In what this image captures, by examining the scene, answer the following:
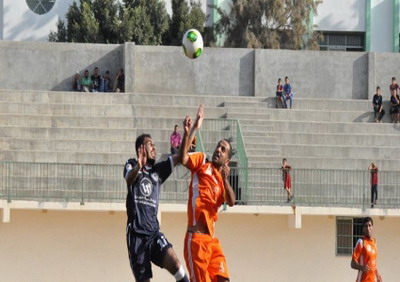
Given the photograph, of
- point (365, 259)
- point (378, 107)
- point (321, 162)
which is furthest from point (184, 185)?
point (378, 107)

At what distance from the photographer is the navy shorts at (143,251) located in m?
13.1

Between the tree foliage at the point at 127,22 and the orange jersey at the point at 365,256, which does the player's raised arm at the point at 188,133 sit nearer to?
the orange jersey at the point at 365,256

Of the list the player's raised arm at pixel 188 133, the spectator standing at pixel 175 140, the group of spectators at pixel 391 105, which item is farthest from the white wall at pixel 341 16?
the player's raised arm at pixel 188 133

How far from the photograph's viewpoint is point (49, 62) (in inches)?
1337

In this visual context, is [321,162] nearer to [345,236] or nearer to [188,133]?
[345,236]

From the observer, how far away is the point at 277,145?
29672 millimetres

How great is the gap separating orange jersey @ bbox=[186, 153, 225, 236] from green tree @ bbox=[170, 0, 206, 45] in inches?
1190

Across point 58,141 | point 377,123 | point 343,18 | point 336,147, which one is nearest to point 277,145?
point 336,147

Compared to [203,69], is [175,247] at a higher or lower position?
lower

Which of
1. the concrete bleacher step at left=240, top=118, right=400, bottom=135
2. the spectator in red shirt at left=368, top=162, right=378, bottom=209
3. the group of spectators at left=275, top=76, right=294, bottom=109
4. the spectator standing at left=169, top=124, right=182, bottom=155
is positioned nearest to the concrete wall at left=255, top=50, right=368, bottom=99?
the group of spectators at left=275, top=76, right=294, bottom=109

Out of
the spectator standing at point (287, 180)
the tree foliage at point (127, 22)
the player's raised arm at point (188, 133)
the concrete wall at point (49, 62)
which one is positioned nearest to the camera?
the player's raised arm at point (188, 133)

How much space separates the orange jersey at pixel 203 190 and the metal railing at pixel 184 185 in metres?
11.6

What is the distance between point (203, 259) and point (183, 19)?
3108cm

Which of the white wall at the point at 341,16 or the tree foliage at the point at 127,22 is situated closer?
the tree foliage at the point at 127,22
